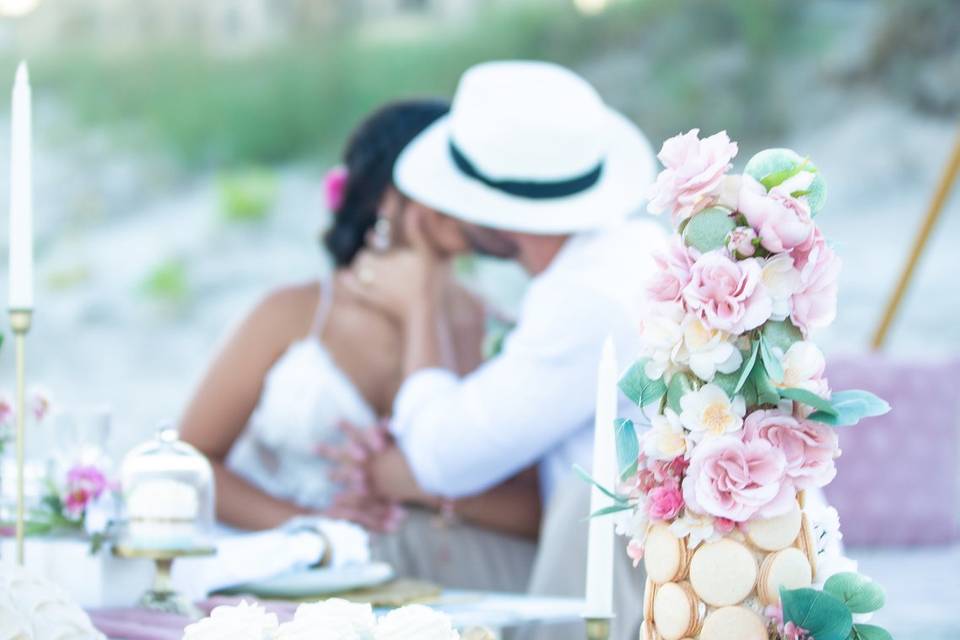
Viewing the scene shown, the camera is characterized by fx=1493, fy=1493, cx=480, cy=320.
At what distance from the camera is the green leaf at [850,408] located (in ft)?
3.32

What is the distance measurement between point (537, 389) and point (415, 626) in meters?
1.48

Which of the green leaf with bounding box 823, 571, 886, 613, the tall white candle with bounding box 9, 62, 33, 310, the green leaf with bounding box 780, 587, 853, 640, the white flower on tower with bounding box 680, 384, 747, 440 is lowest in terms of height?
the green leaf with bounding box 780, 587, 853, 640

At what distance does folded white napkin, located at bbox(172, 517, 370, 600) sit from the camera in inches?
67.5

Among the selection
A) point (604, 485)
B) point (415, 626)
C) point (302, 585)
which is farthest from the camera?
point (302, 585)

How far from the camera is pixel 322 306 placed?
2.89 metres

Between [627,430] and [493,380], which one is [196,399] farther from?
[627,430]

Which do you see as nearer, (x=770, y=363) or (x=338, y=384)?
(x=770, y=363)

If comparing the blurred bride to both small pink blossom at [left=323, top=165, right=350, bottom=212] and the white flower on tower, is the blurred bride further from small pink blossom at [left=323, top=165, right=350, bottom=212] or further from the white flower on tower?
the white flower on tower

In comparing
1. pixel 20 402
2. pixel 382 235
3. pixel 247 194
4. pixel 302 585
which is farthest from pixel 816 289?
pixel 247 194

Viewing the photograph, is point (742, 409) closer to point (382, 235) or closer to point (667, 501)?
point (667, 501)

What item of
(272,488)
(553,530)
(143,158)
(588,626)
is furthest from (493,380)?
(143,158)

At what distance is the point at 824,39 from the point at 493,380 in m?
6.29

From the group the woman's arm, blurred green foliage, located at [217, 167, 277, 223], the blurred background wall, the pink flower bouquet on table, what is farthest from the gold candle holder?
blurred green foliage, located at [217, 167, 277, 223]

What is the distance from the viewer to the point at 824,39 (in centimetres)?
819
